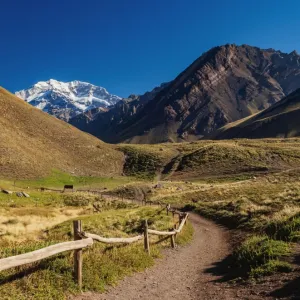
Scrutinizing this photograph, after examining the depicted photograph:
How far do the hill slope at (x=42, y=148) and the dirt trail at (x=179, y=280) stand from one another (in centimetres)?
8078

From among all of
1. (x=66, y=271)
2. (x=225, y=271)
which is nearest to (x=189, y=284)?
(x=225, y=271)

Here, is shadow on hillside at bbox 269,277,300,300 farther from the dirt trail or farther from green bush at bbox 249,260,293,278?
green bush at bbox 249,260,293,278

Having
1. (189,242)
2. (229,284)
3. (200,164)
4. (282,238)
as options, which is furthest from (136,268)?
(200,164)

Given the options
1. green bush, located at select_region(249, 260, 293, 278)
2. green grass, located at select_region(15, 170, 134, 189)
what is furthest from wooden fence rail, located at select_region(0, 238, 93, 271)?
green grass, located at select_region(15, 170, 134, 189)

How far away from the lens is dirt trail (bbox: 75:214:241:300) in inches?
432

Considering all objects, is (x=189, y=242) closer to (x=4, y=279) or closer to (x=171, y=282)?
(x=171, y=282)

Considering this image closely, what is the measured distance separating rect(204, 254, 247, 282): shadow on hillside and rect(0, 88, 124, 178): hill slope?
3309 inches

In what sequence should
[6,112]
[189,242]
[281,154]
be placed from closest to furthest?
[189,242] → [281,154] → [6,112]

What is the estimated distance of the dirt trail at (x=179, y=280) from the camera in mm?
10969

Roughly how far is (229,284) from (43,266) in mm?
6611

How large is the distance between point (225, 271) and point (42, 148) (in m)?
109

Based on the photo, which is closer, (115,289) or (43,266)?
(43,266)

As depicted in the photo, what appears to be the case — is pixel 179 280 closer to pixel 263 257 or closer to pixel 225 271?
pixel 225 271

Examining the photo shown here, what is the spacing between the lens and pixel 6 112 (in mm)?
125500
